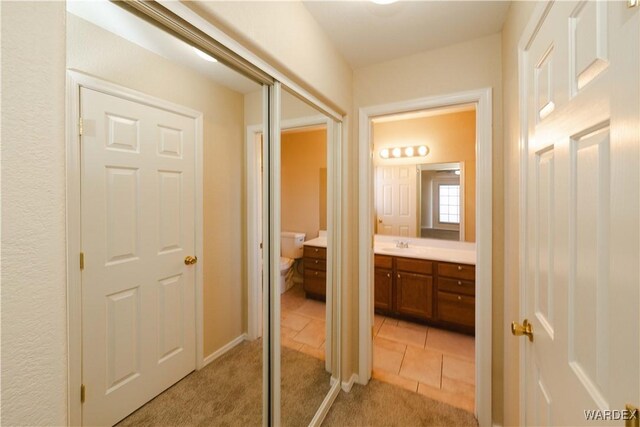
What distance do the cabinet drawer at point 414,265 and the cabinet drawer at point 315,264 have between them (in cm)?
134

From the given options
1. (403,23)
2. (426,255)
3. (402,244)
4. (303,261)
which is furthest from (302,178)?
(402,244)

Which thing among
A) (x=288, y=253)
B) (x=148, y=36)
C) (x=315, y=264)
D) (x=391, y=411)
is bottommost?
(x=391, y=411)

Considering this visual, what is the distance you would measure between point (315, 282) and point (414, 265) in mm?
1480

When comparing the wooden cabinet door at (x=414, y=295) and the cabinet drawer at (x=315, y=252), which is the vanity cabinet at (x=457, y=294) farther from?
the cabinet drawer at (x=315, y=252)

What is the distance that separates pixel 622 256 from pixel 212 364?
4.27 feet

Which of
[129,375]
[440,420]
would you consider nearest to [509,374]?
[440,420]

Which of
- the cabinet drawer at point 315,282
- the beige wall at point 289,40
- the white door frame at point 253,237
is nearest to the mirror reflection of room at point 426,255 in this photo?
the beige wall at point 289,40

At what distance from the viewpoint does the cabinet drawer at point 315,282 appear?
5.60 feet

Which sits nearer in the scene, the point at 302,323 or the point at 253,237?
the point at 253,237

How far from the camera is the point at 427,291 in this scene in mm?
2711

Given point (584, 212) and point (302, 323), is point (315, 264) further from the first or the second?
point (584, 212)

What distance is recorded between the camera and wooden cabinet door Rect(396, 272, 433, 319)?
8.88ft

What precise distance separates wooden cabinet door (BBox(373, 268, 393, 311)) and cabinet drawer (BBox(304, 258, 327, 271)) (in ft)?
4.36

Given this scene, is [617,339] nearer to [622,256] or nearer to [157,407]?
[622,256]
